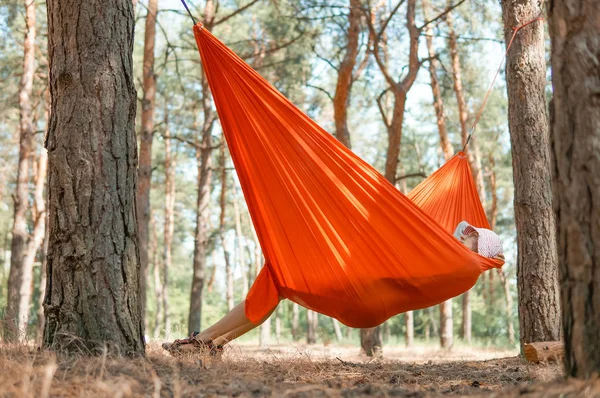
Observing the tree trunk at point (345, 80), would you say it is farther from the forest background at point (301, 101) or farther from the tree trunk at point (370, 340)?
the tree trunk at point (370, 340)

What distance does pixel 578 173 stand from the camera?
145cm

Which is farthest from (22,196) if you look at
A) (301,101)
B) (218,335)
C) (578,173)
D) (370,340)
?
(301,101)

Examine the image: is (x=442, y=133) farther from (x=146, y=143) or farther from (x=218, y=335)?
(x=218, y=335)

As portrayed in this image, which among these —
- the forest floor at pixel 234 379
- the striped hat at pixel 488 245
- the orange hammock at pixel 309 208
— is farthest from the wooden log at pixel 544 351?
the orange hammock at pixel 309 208

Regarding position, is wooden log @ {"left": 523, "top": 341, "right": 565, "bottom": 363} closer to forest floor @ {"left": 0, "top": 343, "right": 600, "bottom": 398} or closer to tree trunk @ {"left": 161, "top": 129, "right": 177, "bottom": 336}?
forest floor @ {"left": 0, "top": 343, "right": 600, "bottom": 398}

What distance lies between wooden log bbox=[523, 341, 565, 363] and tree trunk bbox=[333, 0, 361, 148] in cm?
272

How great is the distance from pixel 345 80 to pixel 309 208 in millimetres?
2892

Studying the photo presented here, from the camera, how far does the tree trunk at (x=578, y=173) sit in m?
1.41

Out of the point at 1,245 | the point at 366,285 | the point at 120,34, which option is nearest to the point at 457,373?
the point at 366,285

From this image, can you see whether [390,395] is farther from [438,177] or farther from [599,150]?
[438,177]

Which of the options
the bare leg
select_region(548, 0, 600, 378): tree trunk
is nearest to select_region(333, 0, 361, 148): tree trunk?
the bare leg

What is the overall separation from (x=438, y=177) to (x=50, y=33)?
202 centimetres

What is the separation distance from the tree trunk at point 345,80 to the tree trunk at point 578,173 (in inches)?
143

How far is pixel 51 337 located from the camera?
6.36ft
